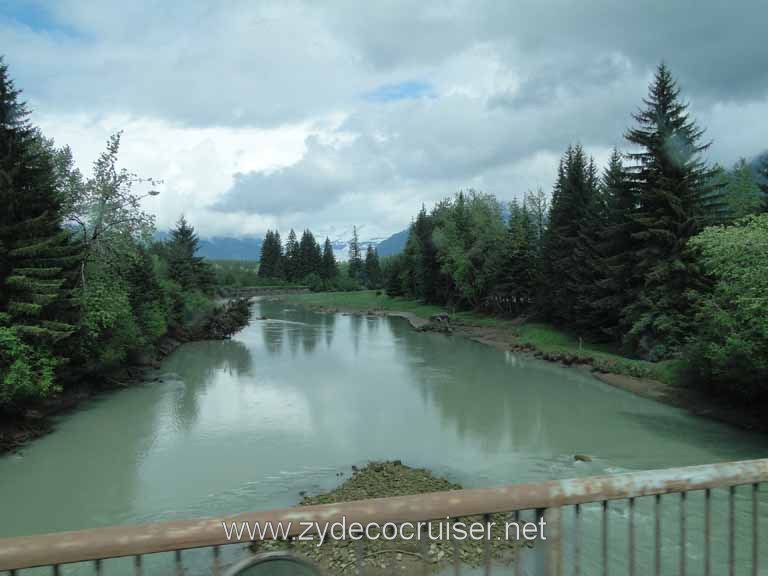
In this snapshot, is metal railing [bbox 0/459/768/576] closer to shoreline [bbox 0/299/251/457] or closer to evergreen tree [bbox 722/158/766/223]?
shoreline [bbox 0/299/251/457]

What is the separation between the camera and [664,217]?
2672cm

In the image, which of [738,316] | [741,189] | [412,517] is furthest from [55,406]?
[741,189]

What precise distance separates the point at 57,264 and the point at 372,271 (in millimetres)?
104227

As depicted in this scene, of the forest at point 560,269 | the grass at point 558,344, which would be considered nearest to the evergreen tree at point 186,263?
the forest at point 560,269

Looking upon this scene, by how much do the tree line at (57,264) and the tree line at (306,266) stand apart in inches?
3449

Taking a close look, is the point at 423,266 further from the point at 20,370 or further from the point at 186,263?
the point at 20,370

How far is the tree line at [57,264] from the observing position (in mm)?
17453

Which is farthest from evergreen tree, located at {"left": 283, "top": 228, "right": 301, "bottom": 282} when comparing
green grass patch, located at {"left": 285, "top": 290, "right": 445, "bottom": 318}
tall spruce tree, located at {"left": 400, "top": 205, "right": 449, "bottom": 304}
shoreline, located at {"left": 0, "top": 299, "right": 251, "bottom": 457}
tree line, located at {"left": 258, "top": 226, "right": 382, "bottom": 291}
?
shoreline, located at {"left": 0, "top": 299, "right": 251, "bottom": 457}

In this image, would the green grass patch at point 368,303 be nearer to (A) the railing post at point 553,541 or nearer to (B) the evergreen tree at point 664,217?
(B) the evergreen tree at point 664,217

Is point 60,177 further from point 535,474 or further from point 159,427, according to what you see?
point 535,474

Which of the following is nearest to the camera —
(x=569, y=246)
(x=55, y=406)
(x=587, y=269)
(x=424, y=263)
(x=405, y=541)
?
(x=405, y=541)

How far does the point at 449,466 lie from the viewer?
50.5ft

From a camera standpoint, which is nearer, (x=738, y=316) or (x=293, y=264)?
(x=738, y=316)

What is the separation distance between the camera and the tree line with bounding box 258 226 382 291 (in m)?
116
